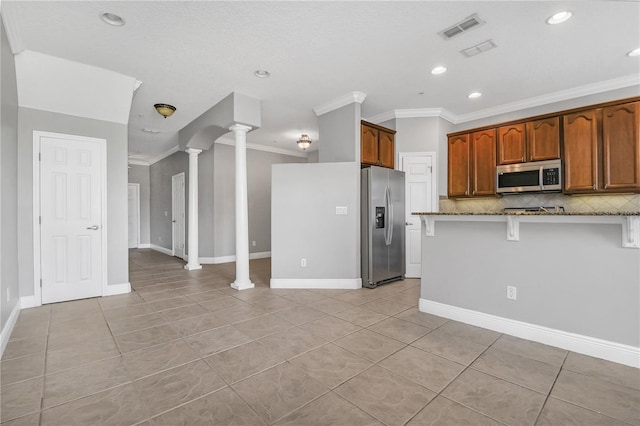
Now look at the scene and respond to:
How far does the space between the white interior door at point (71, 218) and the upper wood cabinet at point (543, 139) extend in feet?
20.8

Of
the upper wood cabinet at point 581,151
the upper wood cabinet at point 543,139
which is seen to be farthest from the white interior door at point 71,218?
the upper wood cabinet at point 581,151

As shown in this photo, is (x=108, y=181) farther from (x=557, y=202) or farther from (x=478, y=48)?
(x=557, y=202)

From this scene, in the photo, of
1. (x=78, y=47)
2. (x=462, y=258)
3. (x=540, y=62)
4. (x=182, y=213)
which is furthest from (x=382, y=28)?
(x=182, y=213)

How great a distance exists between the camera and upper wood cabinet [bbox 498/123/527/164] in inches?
179

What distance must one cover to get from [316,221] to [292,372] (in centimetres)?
261

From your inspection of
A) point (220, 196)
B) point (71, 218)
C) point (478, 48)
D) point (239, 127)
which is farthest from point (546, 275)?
point (220, 196)

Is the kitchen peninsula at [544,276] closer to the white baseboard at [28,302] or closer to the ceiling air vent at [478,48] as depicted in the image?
the ceiling air vent at [478,48]

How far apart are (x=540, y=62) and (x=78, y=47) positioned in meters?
5.20

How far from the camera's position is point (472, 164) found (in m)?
5.04

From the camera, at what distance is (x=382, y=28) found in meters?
2.80

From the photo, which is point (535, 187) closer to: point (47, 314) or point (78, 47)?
point (78, 47)

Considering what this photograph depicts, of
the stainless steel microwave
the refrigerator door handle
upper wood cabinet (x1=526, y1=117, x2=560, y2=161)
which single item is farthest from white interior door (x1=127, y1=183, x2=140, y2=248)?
upper wood cabinet (x1=526, y1=117, x2=560, y2=161)

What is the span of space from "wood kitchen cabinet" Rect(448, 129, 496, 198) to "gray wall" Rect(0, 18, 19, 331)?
5.84m

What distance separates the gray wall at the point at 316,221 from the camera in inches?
174
